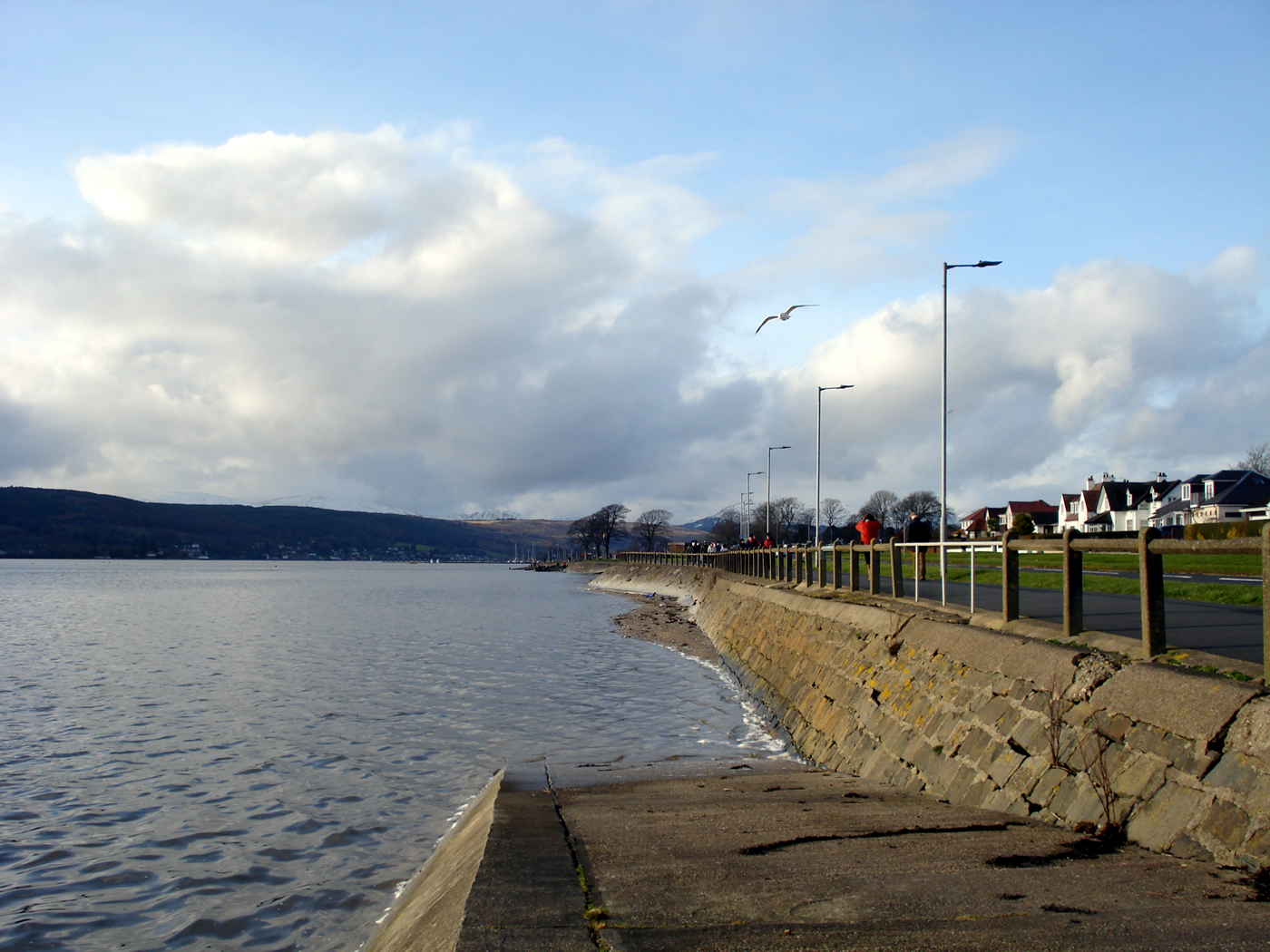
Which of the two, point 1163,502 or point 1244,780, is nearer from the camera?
point 1244,780

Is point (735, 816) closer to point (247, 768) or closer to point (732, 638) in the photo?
point (247, 768)

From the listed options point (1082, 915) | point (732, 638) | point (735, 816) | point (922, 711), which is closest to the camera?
point (1082, 915)

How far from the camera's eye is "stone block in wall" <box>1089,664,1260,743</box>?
5.83 metres

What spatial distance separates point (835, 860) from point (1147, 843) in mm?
2080

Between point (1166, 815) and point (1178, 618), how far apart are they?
26.4 ft

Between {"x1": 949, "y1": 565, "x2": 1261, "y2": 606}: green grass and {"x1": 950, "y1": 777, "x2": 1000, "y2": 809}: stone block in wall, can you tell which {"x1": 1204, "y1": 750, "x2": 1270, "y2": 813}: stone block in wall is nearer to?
{"x1": 950, "y1": 777, "x2": 1000, "y2": 809}: stone block in wall

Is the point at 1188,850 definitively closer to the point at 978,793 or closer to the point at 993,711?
the point at 978,793

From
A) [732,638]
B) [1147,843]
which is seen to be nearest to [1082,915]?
[1147,843]

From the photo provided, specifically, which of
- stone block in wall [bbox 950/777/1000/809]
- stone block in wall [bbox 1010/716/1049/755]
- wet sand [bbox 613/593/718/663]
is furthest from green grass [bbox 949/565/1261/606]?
stone block in wall [bbox 950/777/1000/809]

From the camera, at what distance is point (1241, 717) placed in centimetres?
569

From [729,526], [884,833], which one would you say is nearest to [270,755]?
[884,833]

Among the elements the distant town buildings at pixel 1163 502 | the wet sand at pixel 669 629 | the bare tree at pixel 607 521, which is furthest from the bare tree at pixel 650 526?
the wet sand at pixel 669 629

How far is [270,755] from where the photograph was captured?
1353 centimetres

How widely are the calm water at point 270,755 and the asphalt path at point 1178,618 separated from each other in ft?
17.4
